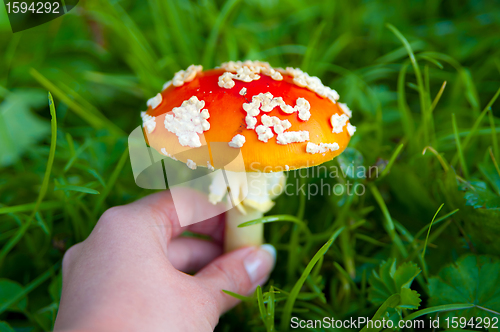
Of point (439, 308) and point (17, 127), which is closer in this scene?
point (439, 308)

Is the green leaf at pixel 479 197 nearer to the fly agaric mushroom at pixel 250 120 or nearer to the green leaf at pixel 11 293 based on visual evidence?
the fly agaric mushroom at pixel 250 120

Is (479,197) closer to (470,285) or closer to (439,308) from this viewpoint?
(470,285)

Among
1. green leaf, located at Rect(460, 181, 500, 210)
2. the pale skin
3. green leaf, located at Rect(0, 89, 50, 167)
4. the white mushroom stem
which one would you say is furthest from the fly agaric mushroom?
green leaf, located at Rect(0, 89, 50, 167)

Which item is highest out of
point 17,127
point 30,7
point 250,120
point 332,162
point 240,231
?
point 30,7

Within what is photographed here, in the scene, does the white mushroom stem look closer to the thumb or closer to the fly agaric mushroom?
the thumb

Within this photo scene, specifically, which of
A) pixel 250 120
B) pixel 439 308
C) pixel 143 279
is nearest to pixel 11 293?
pixel 143 279

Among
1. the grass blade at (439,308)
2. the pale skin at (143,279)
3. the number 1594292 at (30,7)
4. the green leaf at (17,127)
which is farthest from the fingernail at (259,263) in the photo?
the number 1594292 at (30,7)
